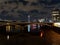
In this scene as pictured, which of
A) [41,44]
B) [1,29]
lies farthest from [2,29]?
[41,44]

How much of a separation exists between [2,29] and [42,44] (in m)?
95.8

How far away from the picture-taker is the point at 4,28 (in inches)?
6294

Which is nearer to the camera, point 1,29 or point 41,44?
point 41,44

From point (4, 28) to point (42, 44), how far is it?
329 ft

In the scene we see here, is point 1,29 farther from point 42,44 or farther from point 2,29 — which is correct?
point 42,44

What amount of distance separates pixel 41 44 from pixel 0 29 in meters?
93.7

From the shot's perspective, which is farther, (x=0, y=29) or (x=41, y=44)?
(x=0, y=29)

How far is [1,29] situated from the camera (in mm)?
154500

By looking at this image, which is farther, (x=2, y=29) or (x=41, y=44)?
(x=2, y=29)

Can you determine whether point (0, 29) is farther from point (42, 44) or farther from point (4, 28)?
point (42, 44)

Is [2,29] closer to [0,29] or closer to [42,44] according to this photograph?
[0,29]

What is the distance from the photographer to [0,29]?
502 feet

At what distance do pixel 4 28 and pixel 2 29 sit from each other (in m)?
4.86

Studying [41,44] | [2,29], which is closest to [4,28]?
[2,29]
